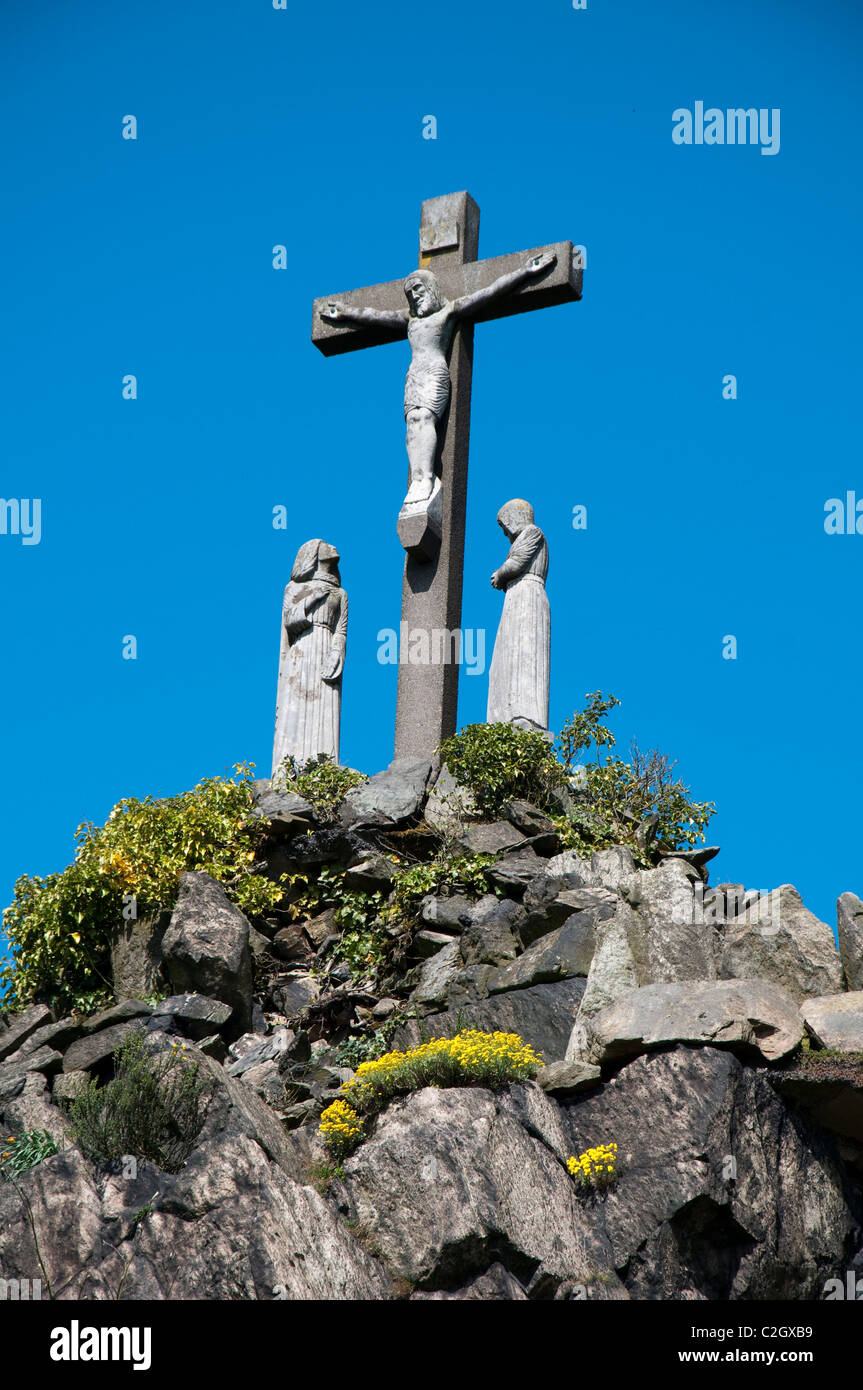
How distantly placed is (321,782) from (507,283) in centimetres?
557

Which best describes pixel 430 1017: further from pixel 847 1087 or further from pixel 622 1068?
pixel 847 1087

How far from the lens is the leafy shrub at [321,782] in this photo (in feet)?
41.0

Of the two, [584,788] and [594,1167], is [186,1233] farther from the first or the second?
[584,788]

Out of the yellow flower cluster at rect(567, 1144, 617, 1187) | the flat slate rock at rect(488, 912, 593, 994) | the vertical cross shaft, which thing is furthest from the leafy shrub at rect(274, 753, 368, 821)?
the yellow flower cluster at rect(567, 1144, 617, 1187)

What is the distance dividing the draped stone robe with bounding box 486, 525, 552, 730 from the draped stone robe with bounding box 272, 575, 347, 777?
62.2 inches

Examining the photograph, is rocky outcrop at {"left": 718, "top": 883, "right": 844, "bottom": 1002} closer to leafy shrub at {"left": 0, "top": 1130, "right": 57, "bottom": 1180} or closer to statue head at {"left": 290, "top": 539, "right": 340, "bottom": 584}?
leafy shrub at {"left": 0, "top": 1130, "right": 57, "bottom": 1180}

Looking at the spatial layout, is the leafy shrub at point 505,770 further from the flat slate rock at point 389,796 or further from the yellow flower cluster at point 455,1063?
the yellow flower cluster at point 455,1063

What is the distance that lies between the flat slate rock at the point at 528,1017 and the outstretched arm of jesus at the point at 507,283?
8274 mm

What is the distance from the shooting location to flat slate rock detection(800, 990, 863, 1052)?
26.8 feet

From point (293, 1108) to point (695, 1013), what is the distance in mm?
2528

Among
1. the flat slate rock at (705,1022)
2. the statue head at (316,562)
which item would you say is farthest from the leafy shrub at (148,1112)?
the statue head at (316,562)

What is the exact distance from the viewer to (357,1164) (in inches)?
302
